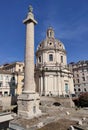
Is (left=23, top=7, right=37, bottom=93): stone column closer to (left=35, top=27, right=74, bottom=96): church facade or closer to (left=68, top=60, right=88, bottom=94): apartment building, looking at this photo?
(left=35, top=27, right=74, bottom=96): church facade

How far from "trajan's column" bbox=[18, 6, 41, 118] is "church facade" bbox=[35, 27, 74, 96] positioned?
23.4 meters

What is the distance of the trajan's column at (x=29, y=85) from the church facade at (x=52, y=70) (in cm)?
2336

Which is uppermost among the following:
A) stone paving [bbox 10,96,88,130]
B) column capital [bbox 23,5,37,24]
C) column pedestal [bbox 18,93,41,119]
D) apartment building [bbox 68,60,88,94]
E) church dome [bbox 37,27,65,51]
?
church dome [bbox 37,27,65,51]

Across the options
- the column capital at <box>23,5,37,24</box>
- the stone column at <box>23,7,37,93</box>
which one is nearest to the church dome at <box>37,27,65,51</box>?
the column capital at <box>23,5,37,24</box>

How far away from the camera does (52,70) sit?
5459 cm

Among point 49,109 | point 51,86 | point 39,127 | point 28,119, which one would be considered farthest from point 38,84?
point 39,127

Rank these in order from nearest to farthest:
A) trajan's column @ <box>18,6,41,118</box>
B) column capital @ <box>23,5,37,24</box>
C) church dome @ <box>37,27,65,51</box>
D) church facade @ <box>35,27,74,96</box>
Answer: trajan's column @ <box>18,6,41,118</box> → column capital @ <box>23,5,37,24</box> → church facade @ <box>35,27,74,96</box> → church dome @ <box>37,27,65,51</box>

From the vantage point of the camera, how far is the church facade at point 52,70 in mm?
54188

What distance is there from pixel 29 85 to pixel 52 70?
25.4m

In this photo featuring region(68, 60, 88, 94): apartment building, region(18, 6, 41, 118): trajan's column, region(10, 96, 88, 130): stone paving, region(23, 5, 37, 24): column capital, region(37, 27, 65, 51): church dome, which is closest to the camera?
region(10, 96, 88, 130): stone paving

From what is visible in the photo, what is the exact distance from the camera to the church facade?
5419cm

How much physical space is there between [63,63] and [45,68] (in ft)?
27.1

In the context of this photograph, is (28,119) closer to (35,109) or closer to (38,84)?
(35,109)

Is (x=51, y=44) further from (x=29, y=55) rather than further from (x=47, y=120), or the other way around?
(x=47, y=120)
